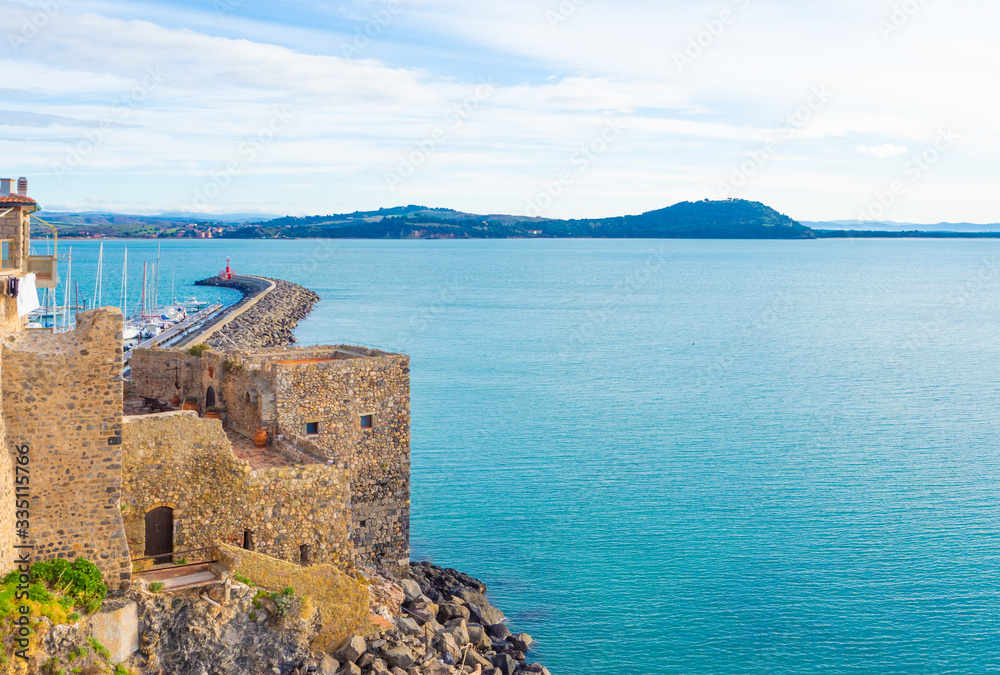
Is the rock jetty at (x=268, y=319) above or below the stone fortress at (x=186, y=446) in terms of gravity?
below

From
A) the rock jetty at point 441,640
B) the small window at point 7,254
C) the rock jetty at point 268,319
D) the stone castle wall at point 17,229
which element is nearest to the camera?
the small window at point 7,254

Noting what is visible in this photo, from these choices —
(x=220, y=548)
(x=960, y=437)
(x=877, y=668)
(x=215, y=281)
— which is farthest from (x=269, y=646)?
(x=215, y=281)

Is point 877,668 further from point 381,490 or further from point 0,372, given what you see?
point 0,372

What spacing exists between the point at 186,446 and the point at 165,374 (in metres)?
7.37

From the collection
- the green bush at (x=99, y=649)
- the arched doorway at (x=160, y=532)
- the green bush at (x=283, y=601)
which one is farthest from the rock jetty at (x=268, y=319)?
the green bush at (x=99, y=649)

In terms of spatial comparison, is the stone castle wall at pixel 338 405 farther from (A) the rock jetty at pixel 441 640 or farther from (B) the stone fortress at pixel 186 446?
(A) the rock jetty at pixel 441 640

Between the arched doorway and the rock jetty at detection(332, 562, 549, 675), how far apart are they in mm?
3584

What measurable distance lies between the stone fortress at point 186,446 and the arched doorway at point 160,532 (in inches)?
0.8

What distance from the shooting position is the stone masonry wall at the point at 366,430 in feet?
75.3

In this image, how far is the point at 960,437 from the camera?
50.6 m

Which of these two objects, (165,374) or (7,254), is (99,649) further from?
(165,374)

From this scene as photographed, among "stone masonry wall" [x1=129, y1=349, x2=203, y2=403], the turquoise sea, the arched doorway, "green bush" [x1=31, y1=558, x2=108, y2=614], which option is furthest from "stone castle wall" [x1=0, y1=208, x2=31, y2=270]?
the turquoise sea

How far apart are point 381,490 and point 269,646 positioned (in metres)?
7.69

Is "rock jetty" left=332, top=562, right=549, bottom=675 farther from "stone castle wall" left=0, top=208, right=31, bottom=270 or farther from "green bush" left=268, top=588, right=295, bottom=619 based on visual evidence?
"stone castle wall" left=0, top=208, right=31, bottom=270
